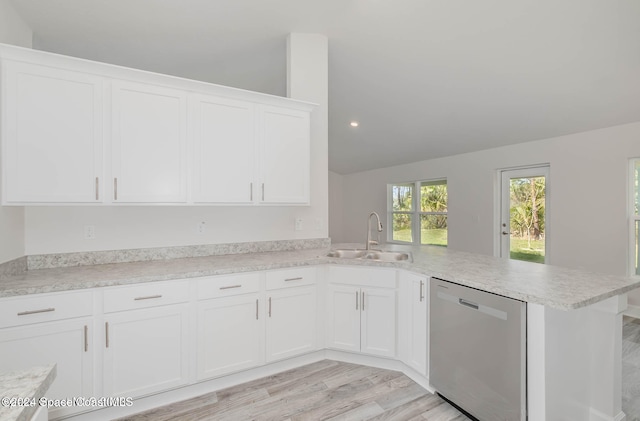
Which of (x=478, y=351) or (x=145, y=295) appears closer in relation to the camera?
(x=478, y=351)

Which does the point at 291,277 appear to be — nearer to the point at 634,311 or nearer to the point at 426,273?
the point at 426,273

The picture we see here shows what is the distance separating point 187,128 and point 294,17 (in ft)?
4.66

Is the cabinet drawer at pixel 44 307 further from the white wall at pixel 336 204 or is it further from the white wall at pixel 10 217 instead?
the white wall at pixel 336 204

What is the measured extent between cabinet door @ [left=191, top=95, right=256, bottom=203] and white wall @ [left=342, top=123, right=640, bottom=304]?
13.2 ft

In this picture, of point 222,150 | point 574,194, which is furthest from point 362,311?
point 574,194

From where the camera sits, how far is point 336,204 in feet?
28.6

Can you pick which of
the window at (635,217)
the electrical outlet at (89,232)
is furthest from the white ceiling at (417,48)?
the electrical outlet at (89,232)

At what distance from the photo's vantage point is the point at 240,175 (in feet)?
7.93

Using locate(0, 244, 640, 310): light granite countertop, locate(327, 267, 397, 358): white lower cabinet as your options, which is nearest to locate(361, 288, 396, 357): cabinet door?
locate(327, 267, 397, 358): white lower cabinet

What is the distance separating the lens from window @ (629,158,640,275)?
3.43 metres

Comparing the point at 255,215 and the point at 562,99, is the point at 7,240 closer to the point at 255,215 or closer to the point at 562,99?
the point at 255,215

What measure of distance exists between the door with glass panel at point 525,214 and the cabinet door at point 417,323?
3.20 metres

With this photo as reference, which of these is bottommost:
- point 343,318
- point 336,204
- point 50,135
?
point 343,318

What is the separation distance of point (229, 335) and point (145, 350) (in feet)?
1.67
